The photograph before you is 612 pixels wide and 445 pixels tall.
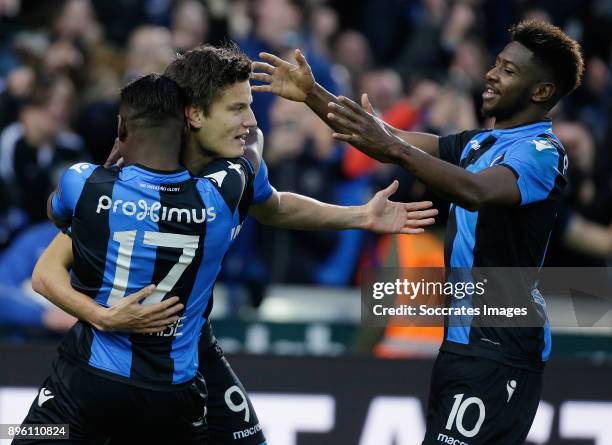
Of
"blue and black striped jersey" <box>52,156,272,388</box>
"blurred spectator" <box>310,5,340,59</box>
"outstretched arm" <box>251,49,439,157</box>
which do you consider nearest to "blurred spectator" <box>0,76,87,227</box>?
"blurred spectator" <box>310,5,340,59</box>

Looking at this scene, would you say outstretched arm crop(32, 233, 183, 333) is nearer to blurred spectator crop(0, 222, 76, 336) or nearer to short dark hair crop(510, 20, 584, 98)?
short dark hair crop(510, 20, 584, 98)

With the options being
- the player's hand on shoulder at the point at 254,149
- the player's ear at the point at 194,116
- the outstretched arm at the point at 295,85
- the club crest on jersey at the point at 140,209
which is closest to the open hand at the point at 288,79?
the outstretched arm at the point at 295,85

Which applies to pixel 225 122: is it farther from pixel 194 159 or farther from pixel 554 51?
pixel 554 51

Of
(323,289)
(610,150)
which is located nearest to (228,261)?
(323,289)

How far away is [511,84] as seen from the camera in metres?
4.96

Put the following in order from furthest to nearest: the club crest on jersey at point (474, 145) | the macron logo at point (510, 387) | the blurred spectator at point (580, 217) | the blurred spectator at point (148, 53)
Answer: the blurred spectator at point (148, 53) → the blurred spectator at point (580, 217) → the club crest on jersey at point (474, 145) → the macron logo at point (510, 387)

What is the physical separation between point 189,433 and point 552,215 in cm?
190

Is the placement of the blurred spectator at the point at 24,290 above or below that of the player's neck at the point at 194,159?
below

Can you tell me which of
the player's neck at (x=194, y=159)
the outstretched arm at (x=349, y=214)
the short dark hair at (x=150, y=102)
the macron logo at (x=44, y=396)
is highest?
the short dark hair at (x=150, y=102)

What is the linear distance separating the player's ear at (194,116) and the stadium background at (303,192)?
2.67 m

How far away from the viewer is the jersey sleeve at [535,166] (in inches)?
181

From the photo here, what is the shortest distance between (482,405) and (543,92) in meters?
1.48

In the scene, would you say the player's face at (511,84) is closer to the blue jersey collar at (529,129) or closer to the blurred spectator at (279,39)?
the blue jersey collar at (529,129)

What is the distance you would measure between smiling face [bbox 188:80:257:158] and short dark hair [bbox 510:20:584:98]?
1.38 metres
